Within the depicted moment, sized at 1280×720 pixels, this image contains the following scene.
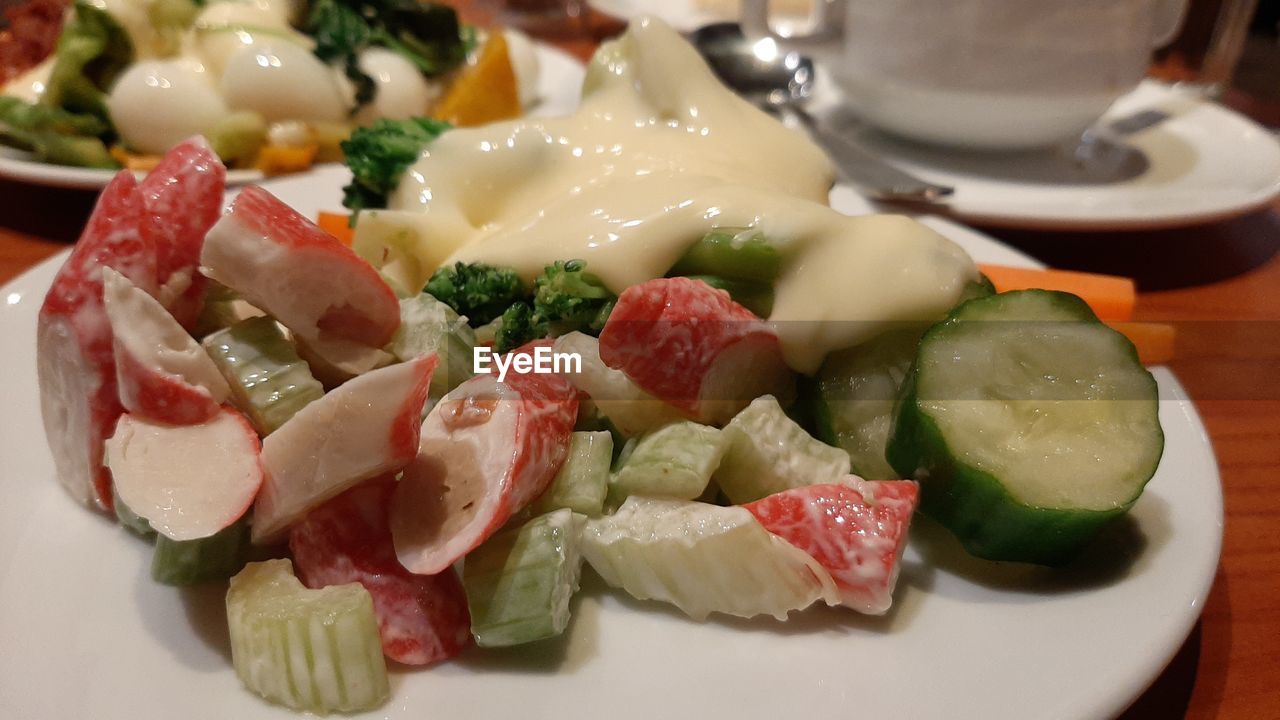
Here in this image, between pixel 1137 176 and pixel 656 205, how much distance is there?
1658 mm

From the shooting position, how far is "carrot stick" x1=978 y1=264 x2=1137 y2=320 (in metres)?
1.61

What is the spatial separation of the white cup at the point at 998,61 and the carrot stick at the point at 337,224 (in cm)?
149

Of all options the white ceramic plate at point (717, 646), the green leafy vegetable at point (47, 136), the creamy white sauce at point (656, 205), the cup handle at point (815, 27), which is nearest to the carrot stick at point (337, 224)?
the creamy white sauce at point (656, 205)

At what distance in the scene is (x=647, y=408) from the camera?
1280 millimetres

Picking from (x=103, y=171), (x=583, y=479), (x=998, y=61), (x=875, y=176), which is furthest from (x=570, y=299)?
Answer: (x=103, y=171)

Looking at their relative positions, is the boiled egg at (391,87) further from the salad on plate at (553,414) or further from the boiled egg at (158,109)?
the salad on plate at (553,414)

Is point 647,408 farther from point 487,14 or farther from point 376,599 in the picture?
point 487,14

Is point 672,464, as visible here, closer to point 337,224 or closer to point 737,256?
point 737,256

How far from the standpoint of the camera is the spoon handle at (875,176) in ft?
7.11

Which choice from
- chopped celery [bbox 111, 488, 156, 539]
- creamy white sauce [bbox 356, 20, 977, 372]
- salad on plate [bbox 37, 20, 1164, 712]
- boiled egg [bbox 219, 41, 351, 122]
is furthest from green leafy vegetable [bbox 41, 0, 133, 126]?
chopped celery [bbox 111, 488, 156, 539]

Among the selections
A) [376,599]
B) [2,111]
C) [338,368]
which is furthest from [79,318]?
[2,111]

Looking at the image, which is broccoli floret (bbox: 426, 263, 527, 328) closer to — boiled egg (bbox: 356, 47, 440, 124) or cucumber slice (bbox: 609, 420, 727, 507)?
cucumber slice (bbox: 609, 420, 727, 507)

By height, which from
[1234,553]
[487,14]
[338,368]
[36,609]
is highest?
[338,368]

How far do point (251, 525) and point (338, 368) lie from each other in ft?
0.77
